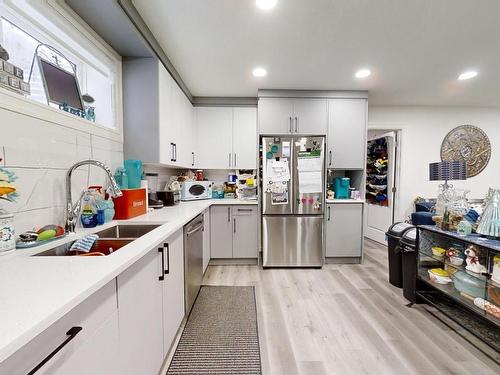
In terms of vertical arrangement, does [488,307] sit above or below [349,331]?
above

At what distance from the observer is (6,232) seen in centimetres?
98

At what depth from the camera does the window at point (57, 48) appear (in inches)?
47.2

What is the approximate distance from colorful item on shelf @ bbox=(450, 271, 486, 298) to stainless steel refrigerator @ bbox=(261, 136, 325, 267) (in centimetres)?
134

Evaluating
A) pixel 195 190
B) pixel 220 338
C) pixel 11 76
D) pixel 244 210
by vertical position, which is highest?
pixel 11 76

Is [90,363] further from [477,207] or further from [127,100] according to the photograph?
[477,207]

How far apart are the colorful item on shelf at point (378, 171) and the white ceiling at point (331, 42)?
1.30 metres

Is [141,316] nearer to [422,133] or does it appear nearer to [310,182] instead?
[310,182]

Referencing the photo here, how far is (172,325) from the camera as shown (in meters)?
1.51

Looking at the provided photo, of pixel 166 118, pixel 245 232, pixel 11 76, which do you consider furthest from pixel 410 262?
pixel 11 76

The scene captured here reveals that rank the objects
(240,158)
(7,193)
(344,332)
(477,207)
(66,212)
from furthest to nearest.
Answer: (240,158) < (477,207) < (344,332) < (66,212) < (7,193)

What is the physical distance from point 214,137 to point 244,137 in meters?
0.44

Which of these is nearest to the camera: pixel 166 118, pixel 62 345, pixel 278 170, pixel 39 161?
pixel 62 345

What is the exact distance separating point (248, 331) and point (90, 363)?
4.24 ft

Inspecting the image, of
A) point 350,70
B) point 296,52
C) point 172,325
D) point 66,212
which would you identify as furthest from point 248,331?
point 350,70
